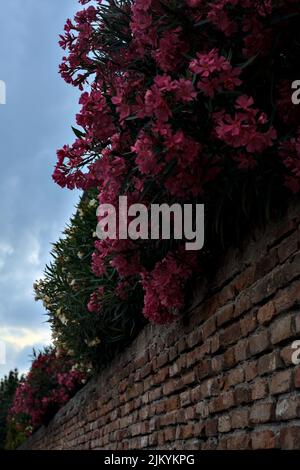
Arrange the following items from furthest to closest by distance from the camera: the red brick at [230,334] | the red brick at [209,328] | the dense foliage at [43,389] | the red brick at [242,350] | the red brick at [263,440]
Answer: the dense foliage at [43,389], the red brick at [209,328], the red brick at [230,334], the red brick at [242,350], the red brick at [263,440]

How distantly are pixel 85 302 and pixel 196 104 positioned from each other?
4.33 m

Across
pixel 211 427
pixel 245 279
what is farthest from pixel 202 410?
pixel 245 279

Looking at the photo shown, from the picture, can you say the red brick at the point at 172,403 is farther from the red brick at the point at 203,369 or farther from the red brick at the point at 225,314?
the red brick at the point at 225,314

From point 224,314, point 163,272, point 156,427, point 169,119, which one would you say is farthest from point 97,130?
point 156,427

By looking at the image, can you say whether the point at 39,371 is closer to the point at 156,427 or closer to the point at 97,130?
the point at 156,427

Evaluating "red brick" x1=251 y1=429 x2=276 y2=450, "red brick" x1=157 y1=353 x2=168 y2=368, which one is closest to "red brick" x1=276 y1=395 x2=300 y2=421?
"red brick" x1=251 y1=429 x2=276 y2=450

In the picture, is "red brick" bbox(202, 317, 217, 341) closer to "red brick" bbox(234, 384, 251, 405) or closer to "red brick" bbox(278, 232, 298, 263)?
"red brick" bbox(234, 384, 251, 405)

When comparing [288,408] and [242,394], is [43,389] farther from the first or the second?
[288,408]

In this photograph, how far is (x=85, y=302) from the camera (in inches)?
272

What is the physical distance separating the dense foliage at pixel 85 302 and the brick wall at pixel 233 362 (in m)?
0.52

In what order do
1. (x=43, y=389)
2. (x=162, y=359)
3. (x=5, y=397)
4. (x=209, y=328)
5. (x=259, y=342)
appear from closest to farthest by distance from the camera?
(x=259, y=342) → (x=209, y=328) → (x=162, y=359) → (x=43, y=389) → (x=5, y=397)

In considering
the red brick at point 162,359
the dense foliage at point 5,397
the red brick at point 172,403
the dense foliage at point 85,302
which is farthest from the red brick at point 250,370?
the dense foliage at point 5,397

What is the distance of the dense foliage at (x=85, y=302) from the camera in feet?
19.6

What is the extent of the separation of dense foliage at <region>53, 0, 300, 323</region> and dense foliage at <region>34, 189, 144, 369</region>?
2235 millimetres
